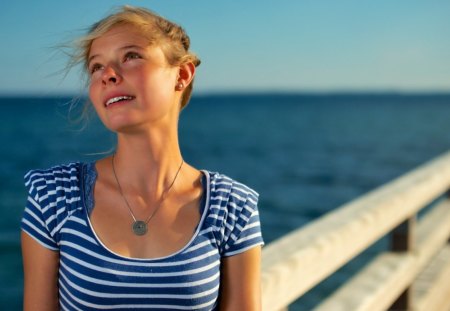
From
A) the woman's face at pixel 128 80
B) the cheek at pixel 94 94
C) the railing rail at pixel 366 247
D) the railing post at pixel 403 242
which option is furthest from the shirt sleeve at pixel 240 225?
the railing post at pixel 403 242

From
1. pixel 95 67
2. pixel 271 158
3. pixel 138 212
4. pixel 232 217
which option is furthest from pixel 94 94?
pixel 271 158

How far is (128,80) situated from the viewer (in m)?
1.62

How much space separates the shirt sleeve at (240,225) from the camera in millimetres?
1661

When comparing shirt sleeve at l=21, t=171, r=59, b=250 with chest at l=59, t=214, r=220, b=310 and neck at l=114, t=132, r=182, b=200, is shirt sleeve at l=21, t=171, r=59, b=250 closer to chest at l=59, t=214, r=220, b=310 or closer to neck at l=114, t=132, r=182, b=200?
chest at l=59, t=214, r=220, b=310

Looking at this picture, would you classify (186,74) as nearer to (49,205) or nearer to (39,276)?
(49,205)

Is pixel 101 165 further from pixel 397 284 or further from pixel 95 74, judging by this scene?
pixel 397 284

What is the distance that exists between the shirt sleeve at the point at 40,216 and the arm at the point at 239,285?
0.36m

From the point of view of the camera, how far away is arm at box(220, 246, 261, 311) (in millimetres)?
1667

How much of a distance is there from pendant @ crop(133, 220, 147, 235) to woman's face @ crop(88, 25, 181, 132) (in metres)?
0.20

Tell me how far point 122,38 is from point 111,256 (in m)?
0.46

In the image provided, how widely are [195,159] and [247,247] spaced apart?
144 ft

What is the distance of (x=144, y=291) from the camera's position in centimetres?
154

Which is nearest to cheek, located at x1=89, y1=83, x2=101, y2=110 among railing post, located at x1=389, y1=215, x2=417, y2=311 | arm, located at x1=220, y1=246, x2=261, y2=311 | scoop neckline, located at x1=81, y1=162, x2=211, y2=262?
scoop neckline, located at x1=81, y1=162, x2=211, y2=262

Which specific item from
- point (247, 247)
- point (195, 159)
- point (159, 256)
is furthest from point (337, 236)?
point (195, 159)
